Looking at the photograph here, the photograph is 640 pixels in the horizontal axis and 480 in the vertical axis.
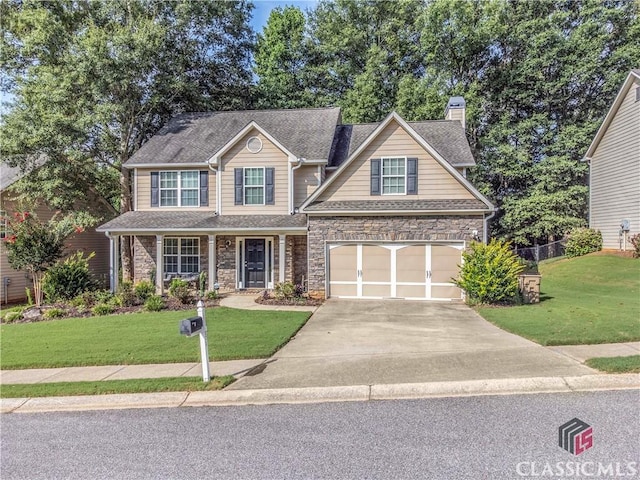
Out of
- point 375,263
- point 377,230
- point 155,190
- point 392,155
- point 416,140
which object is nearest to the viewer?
point 377,230

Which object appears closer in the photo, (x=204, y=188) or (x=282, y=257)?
(x=282, y=257)

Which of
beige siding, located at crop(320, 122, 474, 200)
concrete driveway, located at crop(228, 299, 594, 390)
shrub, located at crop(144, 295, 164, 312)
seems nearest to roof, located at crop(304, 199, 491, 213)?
beige siding, located at crop(320, 122, 474, 200)

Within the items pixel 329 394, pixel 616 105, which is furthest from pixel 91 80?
pixel 616 105

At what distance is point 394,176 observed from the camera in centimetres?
1513

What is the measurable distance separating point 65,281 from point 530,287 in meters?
16.0

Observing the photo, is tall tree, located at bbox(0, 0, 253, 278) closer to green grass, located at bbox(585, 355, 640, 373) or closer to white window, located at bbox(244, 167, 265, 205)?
white window, located at bbox(244, 167, 265, 205)

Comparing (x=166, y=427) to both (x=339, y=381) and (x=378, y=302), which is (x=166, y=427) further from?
(x=378, y=302)

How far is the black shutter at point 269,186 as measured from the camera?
17250mm

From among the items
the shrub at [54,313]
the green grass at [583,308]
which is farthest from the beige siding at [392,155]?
the shrub at [54,313]

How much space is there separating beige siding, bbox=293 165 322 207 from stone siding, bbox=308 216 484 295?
2.84 metres

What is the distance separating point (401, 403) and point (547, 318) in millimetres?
6594

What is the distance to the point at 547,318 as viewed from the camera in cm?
1010

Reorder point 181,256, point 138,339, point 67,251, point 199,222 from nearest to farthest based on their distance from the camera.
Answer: point 138,339 < point 199,222 < point 181,256 < point 67,251

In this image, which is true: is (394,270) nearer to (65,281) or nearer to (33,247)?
(65,281)
